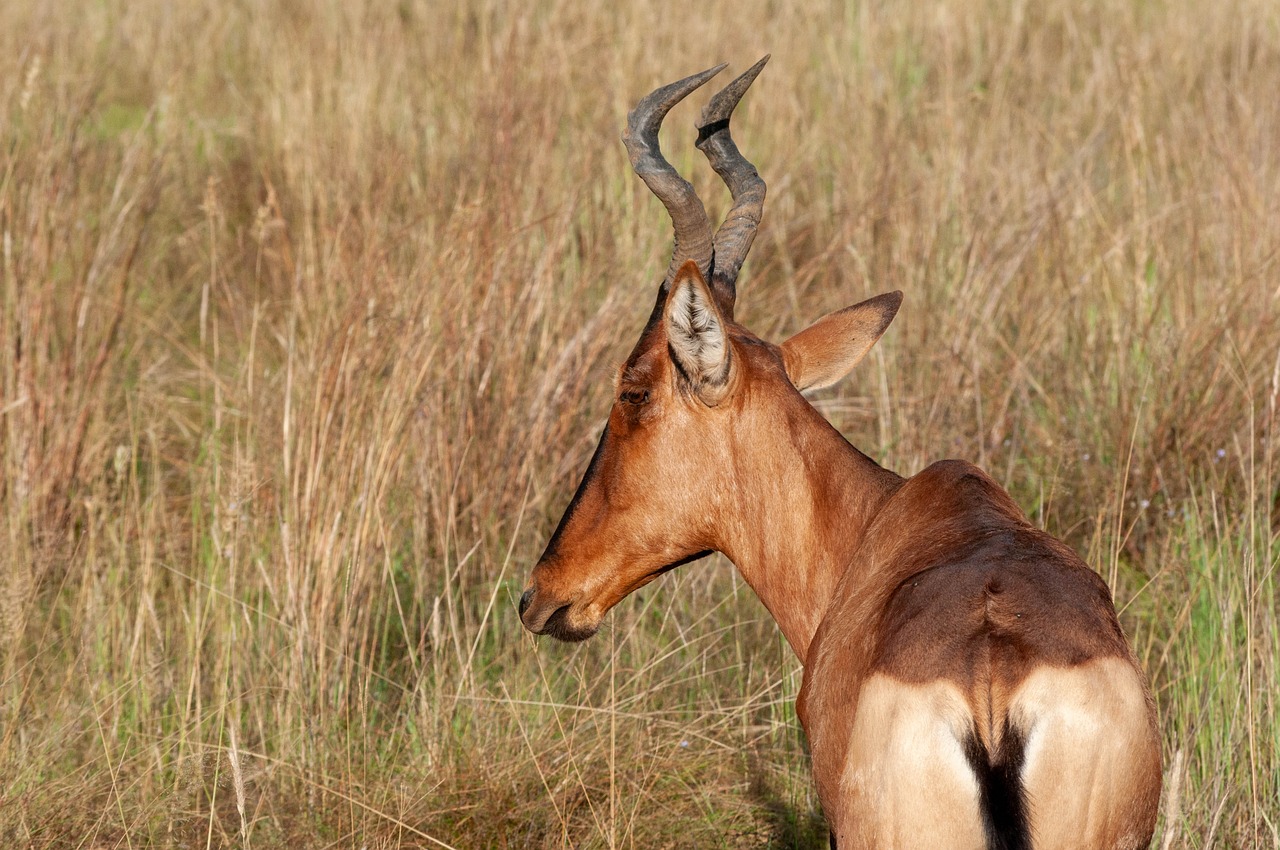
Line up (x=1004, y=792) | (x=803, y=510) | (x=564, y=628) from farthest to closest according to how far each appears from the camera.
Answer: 1. (x=564, y=628)
2. (x=803, y=510)
3. (x=1004, y=792)

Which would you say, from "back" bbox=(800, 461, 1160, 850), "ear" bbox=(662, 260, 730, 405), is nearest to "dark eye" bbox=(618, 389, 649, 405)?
"ear" bbox=(662, 260, 730, 405)

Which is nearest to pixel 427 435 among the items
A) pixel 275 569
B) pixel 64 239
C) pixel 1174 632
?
pixel 275 569

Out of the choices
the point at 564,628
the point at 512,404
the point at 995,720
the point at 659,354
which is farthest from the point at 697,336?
the point at 512,404

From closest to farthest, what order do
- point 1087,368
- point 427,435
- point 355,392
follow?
point 355,392 < point 427,435 < point 1087,368

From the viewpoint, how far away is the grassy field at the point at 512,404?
4.46 metres

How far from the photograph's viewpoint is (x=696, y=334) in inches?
135

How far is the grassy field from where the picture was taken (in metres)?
4.46

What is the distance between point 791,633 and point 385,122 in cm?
581

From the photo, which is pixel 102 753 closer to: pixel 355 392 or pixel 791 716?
pixel 355 392

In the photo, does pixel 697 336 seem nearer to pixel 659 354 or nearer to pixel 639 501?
pixel 659 354

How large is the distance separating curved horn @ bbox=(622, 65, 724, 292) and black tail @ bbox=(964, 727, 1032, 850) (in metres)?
1.71

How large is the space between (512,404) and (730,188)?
1953 millimetres

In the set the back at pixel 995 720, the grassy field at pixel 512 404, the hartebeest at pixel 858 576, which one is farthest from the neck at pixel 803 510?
the grassy field at pixel 512 404

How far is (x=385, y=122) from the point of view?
342 inches
